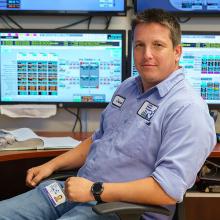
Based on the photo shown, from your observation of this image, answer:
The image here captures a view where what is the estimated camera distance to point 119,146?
1.38 metres

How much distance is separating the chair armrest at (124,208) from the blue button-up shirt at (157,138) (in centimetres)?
6

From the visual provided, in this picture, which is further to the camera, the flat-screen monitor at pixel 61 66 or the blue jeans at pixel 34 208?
the flat-screen monitor at pixel 61 66

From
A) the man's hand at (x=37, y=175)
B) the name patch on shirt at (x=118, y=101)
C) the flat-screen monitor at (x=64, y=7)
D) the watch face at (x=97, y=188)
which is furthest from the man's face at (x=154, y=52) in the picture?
the flat-screen monitor at (x=64, y=7)

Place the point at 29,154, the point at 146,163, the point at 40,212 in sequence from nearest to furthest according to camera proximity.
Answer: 1. the point at 146,163
2. the point at 40,212
3. the point at 29,154

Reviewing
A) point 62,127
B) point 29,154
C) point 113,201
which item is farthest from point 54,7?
point 113,201

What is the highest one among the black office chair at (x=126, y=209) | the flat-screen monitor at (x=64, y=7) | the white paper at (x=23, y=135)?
the flat-screen monitor at (x=64, y=7)

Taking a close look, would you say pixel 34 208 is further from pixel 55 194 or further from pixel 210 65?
pixel 210 65

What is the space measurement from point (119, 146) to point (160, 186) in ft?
0.81

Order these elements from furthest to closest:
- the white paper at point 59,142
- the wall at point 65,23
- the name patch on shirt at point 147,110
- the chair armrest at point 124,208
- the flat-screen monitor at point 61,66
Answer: the wall at point 65,23 → the flat-screen monitor at point 61,66 → the white paper at point 59,142 → the name patch on shirt at point 147,110 → the chair armrest at point 124,208

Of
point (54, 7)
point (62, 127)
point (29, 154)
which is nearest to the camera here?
point (29, 154)

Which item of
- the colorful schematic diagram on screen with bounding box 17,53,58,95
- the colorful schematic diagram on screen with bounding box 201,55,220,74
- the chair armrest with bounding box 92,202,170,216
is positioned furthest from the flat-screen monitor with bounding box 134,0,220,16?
the chair armrest with bounding box 92,202,170,216

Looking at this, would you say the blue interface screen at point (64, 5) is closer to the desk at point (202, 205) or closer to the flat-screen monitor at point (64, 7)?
the flat-screen monitor at point (64, 7)

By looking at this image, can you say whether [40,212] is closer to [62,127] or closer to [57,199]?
[57,199]

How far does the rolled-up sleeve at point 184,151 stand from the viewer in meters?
1.19
